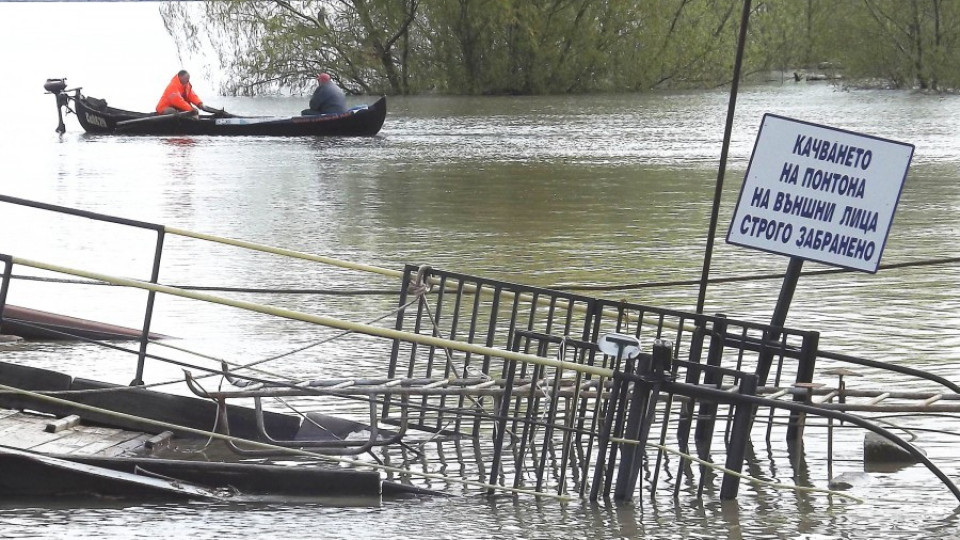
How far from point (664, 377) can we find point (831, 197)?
1559 millimetres

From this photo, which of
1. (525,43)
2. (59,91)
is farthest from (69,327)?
(525,43)

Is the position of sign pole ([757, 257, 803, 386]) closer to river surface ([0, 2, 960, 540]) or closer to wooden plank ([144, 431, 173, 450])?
river surface ([0, 2, 960, 540])

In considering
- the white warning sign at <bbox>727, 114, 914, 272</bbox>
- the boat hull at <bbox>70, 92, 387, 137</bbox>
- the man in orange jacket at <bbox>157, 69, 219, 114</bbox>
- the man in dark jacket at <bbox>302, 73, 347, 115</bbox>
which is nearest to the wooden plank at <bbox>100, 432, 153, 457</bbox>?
the white warning sign at <bbox>727, 114, 914, 272</bbox>

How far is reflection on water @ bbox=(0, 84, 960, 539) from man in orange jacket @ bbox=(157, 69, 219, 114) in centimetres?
77

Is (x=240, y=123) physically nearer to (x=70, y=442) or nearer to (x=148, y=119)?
(x=148, y=119)

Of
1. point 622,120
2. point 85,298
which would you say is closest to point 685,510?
point 85,298

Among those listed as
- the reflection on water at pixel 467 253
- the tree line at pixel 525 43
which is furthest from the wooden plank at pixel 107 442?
the tree line at pixel 525 43

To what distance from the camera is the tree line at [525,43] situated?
163 ft

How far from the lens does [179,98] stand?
106 ft

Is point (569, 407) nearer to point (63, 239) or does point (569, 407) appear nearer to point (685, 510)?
point (685, 510)

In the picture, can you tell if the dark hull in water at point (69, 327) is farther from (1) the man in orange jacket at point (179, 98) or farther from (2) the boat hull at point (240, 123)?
(1) the man in orange jacket at point (179, 98)

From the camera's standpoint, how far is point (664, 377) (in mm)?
5801

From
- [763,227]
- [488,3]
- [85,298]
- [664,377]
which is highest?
[488,3]

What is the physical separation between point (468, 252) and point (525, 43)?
38589mm
